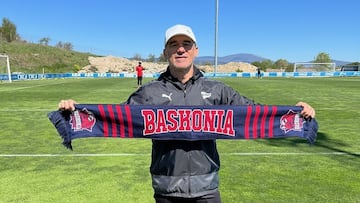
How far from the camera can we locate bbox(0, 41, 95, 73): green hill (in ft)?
246

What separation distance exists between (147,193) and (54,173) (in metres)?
1.78

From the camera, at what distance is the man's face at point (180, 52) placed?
2668 mm

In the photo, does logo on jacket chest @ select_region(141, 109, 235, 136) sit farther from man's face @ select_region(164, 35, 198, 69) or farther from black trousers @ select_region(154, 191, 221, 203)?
black trousers @ select_region(154, 191, 221, 203)

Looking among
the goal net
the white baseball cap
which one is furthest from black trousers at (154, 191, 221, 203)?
the goal net

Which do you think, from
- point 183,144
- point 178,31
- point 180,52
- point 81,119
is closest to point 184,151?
point 183,144

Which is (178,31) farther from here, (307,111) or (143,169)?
(143,169)

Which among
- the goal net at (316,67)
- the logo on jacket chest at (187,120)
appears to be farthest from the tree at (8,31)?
the logo on jacket chest at (187,120)

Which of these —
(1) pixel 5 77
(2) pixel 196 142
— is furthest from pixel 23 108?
(1) pixel 5 77

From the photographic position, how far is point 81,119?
317 centimetres

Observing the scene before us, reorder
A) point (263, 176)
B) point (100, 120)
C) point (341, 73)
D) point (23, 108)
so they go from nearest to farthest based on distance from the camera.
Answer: point (100, 120) < point (263, 176) < point (23, 108) < point (341, 73)

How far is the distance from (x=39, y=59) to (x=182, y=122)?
85.9m

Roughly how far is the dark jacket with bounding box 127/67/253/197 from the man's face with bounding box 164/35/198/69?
110mm

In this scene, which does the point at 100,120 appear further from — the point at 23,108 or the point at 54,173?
the point at 23,108

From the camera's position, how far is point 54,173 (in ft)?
18.3
